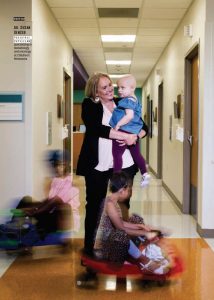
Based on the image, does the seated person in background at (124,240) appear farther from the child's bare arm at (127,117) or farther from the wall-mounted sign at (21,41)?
the wall-mounted sign at (21,41)

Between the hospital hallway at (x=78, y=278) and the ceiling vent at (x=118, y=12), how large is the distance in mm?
2989

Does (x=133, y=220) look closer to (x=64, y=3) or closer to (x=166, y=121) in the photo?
(x=64, y=3)

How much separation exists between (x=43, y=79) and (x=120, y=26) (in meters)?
2.10

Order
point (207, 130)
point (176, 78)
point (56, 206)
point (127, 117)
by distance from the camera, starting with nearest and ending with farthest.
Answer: point (127, 117) → point (56, 206) → point (207, 130) → point (176, 78)

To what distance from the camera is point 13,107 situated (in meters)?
4.50

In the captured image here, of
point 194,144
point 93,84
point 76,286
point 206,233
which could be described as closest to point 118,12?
point 194,144

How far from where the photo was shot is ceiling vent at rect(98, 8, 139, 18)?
5.83 meters

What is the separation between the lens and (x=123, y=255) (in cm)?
312

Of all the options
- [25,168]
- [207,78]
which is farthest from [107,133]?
[207,78]

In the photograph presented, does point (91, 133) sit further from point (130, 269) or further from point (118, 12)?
point (118, 12)

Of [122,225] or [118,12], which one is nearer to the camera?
[122,225]

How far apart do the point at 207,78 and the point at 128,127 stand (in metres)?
2.14

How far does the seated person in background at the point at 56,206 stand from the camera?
3871 mm

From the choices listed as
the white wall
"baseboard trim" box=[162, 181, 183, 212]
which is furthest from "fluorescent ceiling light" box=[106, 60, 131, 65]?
the white wall
